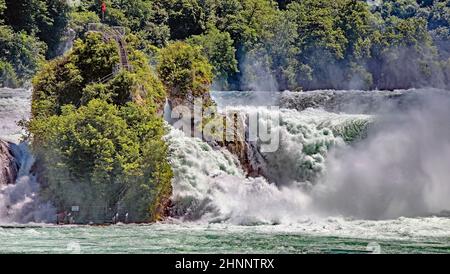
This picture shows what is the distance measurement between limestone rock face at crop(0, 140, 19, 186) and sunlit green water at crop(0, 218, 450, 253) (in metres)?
3.76

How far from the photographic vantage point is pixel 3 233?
36.8 meters

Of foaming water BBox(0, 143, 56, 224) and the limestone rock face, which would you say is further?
the limestone rock face

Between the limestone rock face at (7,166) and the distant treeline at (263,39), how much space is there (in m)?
34.2

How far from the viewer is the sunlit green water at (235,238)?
108 feet

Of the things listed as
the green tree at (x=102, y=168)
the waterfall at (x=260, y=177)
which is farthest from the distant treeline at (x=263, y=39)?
the green tree at (x=102, y=168)

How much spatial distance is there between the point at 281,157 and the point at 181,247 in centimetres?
1414

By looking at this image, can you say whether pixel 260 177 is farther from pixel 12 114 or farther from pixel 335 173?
pixel 12 114

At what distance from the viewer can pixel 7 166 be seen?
139ft

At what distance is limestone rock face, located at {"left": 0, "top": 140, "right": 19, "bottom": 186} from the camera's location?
138 feet

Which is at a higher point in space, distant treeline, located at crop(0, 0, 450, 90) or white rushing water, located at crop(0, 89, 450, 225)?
distant treeline, located at crop(0, 0, 450, 90)

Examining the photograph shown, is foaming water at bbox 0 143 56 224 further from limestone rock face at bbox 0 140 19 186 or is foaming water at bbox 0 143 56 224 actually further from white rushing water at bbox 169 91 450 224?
white rushing water at bbox 169 91 450 224

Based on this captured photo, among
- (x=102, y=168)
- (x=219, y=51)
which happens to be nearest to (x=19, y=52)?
(x=219, y=51)

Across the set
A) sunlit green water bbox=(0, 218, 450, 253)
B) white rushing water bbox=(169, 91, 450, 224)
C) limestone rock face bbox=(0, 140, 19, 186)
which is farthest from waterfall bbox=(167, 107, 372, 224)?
limestone rock face bbox=(0, 140, 19, 186)

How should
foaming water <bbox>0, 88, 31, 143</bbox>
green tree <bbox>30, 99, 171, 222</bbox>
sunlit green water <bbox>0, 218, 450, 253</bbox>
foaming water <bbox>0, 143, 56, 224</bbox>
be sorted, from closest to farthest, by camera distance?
sunlit green water <bbox>0, 218, 450, 253</bbox> → green tree <bbox>30, 99, 171, 222</bbox> → foaming water <bbox>0, 143, 56, 224</bbox> → foaming water <bbox>0, 88, 31, 143</bbox>
